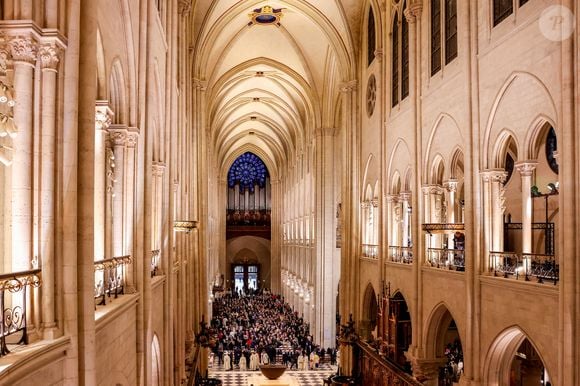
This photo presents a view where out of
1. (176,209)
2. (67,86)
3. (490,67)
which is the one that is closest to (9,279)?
(67,86)

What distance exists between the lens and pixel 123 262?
368 inches

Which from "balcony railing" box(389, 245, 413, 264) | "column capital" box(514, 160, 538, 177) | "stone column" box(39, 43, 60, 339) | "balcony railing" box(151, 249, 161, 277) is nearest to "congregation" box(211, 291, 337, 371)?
"balcony railing" box(389, 245, 413, 264)

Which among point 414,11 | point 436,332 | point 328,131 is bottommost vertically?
point 436,332

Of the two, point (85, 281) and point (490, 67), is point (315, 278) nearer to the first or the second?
point (490, 67)

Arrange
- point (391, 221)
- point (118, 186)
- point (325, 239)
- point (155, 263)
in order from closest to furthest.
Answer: point (118, 186) < point (155, 263) < point (391, 221) < point (325, 239)

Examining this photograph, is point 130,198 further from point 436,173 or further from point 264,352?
point 264,352

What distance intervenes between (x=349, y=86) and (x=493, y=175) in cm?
1375

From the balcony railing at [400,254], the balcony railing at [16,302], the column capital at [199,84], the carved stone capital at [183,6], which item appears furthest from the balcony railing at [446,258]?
the column capital at [199,84]

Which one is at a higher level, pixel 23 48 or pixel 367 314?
pixel 23 48

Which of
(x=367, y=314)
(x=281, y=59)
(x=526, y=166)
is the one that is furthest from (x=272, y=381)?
(x=281, y=59)

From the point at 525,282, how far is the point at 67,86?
9235 millimetres

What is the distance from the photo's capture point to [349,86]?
26.6m

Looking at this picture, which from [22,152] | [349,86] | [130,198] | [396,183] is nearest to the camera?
[22,152]

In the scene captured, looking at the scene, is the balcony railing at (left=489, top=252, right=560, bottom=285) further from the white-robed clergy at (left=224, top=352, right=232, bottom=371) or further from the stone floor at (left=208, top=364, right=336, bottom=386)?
the white-robed clergy at (left=224, top=352, right=232, bottom=371)
